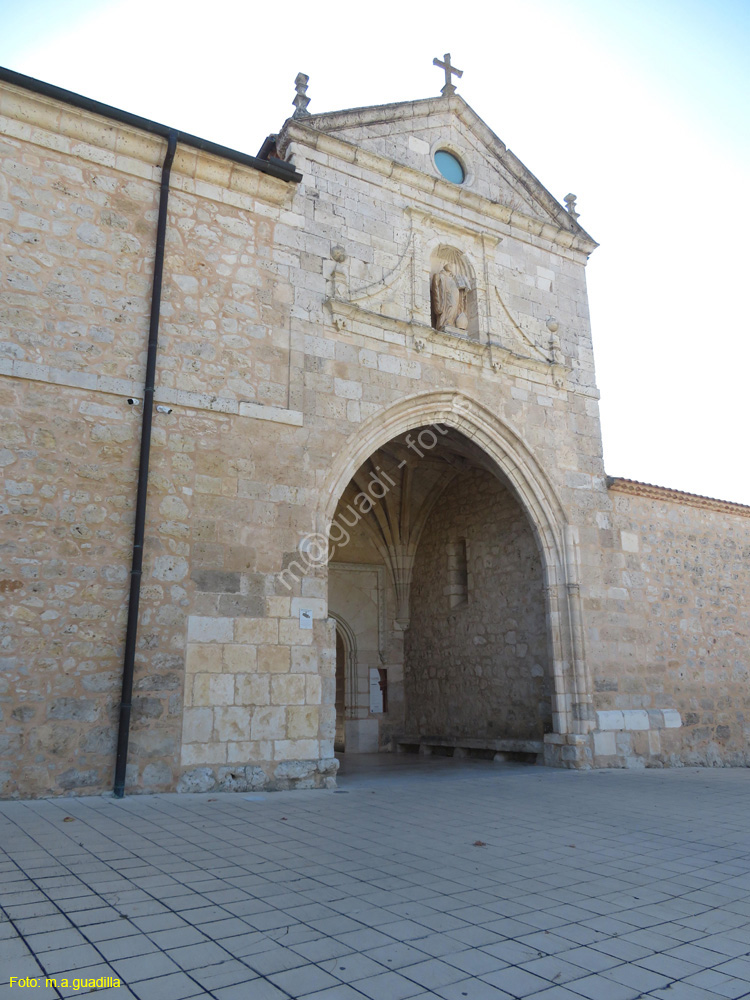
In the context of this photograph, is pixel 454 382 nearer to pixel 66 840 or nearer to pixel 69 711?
pixel 69 711

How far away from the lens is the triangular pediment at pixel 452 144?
808 centimetres

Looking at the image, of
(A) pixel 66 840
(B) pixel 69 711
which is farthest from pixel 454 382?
(A) pixel 66 840

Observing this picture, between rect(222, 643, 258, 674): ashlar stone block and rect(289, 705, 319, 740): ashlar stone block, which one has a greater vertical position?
rect(222, 643, 258, 674): ashlar stone block

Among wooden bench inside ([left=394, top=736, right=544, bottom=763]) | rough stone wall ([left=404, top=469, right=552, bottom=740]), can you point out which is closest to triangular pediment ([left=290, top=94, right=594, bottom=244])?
rough stone wall ([left=404, top=469, right=552, bottom=740])

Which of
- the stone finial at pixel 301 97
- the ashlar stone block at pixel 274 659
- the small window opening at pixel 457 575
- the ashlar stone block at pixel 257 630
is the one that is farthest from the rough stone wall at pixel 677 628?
the stone finial at pixel 301 97

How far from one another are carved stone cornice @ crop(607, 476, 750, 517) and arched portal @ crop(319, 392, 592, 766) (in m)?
1.06

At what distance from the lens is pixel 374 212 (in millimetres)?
7949

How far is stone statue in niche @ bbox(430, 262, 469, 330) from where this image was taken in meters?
8.37

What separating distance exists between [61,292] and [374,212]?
3.70 metres

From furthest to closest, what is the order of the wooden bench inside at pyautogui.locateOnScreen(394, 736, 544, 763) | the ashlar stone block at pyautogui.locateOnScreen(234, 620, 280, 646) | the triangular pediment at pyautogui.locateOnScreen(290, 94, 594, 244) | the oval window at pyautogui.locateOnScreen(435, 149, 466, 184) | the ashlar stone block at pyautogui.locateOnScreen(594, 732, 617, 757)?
the oval window at pyautogui.locateOnScreen(435, 149, 466, 184) < the wooden bench inside at pyautogui.locateOnScreen(394, 736, 544, 763) < the triangular pediment at pyautogui.locateOnScreen(290, 94, 594, 244) < the ashlar stone block at pyautogui.locateOnScreen(594, 732, 617, 757) < the ashlar stone block at pyautogui.locateOnScreen(234, 620, 280, 646)

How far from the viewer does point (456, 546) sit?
1101 cm

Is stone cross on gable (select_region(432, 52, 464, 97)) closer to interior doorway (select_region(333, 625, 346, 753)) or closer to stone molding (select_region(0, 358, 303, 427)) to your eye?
stone molding (select_region(0, 358, 303, 427))

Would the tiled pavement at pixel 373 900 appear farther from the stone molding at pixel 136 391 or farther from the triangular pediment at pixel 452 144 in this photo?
the triangular pediment at pixel 452 144

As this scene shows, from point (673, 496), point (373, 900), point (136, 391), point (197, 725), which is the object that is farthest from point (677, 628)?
point (373, 900)
